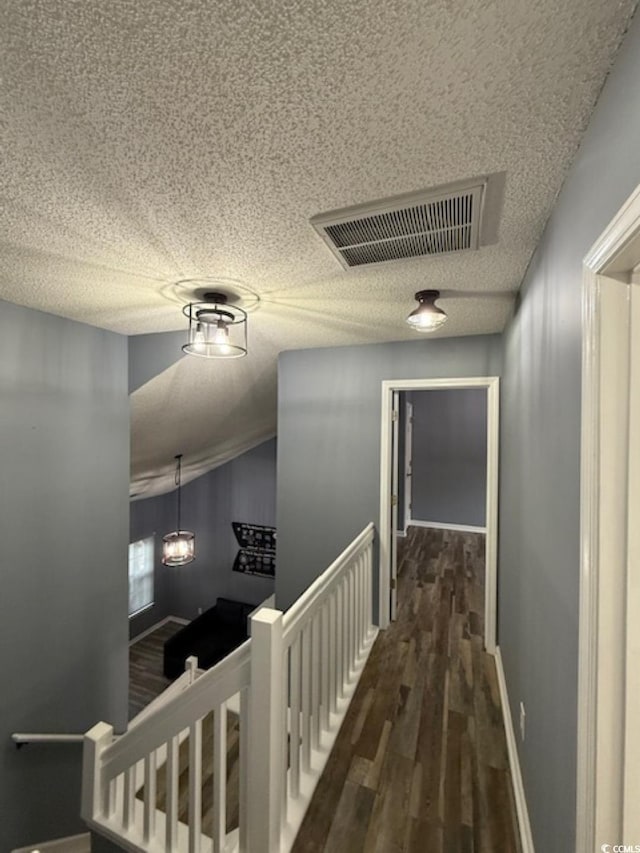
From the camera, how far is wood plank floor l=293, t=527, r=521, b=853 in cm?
147

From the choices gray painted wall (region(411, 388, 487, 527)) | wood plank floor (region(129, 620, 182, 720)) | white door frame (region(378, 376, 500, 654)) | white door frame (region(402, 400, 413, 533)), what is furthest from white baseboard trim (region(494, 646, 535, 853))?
wood plank floor (region(129, 620, 182, 720))

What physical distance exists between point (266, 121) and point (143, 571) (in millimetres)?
8351

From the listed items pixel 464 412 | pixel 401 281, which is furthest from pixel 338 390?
pixel 464 412

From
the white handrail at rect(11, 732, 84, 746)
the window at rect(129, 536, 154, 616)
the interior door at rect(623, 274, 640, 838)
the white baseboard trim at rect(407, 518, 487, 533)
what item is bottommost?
the window at rect(129, 536, 154, 616)

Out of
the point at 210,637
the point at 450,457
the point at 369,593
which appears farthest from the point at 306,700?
the point at 210,637

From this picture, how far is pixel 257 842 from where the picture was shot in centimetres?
131

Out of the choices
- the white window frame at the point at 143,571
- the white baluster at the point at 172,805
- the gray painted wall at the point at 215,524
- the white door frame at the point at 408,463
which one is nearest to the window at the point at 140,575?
the white window frame at the point at 143,571

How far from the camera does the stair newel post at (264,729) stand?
1269 mm

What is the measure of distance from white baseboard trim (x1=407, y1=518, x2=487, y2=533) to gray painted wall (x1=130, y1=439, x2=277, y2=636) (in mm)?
2998

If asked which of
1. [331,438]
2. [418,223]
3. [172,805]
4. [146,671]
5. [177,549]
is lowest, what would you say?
[146,671]

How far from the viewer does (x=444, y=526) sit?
6004mm

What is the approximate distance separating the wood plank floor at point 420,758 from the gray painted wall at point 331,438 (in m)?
0.94

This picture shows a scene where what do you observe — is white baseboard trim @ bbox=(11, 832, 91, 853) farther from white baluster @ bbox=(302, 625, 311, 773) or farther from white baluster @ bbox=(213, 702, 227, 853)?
white baluster @ bbox=(302, 625, 311, 773)

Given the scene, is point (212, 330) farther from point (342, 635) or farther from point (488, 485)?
point (488, 485)
